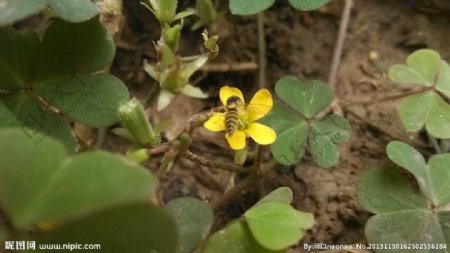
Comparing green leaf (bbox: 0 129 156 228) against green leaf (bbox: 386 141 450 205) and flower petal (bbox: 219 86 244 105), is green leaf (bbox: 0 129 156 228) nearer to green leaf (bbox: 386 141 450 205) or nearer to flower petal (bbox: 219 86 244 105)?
flower petal (bbox: 219 86 244 105)

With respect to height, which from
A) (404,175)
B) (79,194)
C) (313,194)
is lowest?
(313,194)

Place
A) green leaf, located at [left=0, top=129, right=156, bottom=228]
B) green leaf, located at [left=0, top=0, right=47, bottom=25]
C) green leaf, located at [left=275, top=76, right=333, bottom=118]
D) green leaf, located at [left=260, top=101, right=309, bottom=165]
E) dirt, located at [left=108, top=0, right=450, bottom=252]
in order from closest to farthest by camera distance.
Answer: green leaf, located at [left=0, top=129, right=156, bottom=228], green leaf, located at [left=0, top=0, right=47, bottom=25], green leaf, located at [left=260, top=101, right=309, bottom=165], green leaf, located at [left=275, top=76, right=333, bottom=118], dirt, located at [left=108, top=0, right=450, bottom=252]

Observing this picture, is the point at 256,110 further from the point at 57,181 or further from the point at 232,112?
the point at 57,181

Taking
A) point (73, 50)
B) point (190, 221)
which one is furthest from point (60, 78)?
point (190, 221)

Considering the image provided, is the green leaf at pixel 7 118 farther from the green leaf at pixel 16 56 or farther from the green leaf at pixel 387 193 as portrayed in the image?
the green leaf at pixel 387 193

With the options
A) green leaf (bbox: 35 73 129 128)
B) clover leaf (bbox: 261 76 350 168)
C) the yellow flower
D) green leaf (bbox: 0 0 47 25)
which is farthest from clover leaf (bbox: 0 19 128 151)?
clover leaf (bbox: 261 76 350 168)

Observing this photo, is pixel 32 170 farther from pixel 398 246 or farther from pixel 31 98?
pixel 398 246

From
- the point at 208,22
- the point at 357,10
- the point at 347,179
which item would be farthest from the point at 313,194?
the point at 357,10
